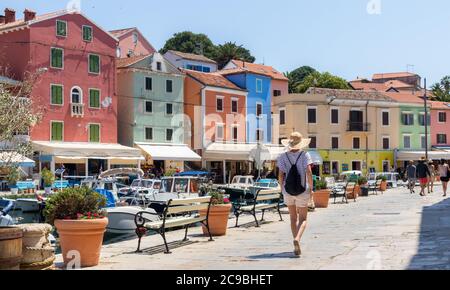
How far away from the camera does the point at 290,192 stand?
10.0 meters

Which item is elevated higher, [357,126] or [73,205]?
[357,126]

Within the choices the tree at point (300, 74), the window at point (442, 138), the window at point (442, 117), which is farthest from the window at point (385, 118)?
the tree at point (300, 74)

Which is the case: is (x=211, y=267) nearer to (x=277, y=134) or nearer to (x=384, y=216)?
(x=384, y=216)

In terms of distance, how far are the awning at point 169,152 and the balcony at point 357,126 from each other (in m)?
21.0

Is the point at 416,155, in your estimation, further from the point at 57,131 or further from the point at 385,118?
the point at 57,131

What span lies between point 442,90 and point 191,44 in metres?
36.7

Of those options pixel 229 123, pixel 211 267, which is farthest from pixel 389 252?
pixel 229 123

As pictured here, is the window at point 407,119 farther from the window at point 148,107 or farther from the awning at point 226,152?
the window at point 148,107

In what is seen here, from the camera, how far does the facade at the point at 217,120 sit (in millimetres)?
52375

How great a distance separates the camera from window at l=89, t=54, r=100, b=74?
44.7 m

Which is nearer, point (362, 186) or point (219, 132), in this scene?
point (362, 186)

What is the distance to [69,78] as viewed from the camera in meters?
43.0

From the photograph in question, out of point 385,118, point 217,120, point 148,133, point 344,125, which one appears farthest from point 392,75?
point 148,133

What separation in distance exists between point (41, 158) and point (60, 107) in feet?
13.0
